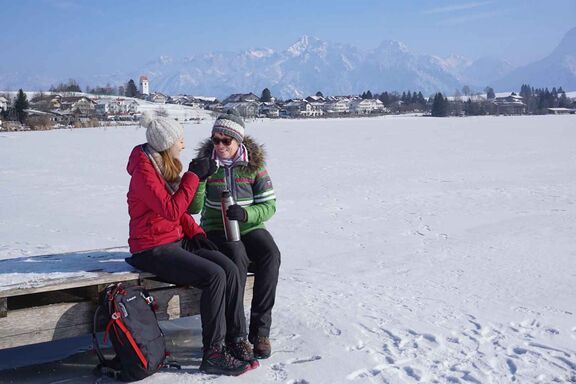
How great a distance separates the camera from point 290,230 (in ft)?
27.5

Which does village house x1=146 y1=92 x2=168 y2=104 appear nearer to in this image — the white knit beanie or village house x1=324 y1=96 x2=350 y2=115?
village house x1=324 y1=96 x2=350 y2=115

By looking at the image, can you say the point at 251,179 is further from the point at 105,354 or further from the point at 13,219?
the point at 13,219

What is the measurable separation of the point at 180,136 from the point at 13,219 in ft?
20.7

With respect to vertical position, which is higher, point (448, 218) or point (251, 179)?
point (251, 179)

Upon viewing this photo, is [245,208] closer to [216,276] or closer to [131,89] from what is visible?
[216,276]

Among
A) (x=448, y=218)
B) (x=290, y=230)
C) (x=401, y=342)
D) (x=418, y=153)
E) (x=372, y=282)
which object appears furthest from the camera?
(x=418, y=153)

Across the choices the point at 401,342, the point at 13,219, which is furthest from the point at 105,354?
the point at 13,219

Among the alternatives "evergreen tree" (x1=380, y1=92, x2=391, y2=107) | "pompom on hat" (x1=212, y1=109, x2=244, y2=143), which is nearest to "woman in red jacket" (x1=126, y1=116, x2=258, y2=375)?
"pompom on hat" (x1=212, y1=109, x2=244, y2=143)

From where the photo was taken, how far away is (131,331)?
3584 mm

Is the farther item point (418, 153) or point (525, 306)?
point (418, 153)

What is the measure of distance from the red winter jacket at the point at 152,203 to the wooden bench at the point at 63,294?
25cm

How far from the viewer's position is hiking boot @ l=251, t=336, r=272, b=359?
404 cm

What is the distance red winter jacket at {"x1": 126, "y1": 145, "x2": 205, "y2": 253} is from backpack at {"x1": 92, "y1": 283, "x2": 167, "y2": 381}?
357 mm

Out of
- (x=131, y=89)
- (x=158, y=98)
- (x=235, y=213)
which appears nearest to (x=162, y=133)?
(x=235, y=213)
